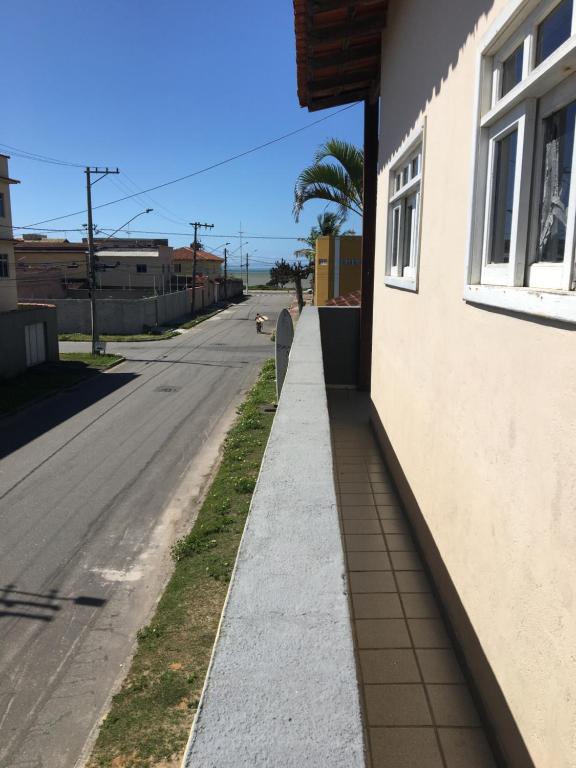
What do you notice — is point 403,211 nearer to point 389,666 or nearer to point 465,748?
point 389,666

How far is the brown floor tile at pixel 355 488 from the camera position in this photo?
228 inches

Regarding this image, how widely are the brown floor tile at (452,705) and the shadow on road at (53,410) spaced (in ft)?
48.5

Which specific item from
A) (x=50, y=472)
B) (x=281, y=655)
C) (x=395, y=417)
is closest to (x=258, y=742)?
(x=281, y=655)

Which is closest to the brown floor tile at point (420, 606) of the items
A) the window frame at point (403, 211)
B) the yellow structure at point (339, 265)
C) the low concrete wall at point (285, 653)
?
the low concrete wall at point (285, 653)

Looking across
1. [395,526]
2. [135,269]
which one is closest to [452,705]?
[395,526]

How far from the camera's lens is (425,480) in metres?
4.21

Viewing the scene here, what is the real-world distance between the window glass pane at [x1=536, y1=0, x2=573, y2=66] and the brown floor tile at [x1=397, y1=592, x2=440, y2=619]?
10.4 ft

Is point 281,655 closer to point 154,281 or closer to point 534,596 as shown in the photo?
point 534,596

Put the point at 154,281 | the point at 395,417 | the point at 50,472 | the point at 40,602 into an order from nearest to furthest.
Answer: the point at 395,417
the point at 40,602
the point at 50,472
the point at 154,281

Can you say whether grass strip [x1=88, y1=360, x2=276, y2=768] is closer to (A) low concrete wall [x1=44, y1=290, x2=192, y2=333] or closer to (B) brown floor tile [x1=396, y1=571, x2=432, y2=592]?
(B) brown floor tile [x1=396, y1=571, x2=432, y2=592]

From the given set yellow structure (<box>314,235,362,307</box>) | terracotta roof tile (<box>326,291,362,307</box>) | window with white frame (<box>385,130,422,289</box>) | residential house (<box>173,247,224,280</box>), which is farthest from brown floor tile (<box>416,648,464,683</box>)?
residential house (<box>173,247,224,280</box>)

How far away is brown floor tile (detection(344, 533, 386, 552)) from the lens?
187 inches

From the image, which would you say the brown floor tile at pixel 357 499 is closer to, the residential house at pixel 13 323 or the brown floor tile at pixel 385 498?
the brown floor tile at pixel 385 498

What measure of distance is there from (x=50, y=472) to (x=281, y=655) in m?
14.0
